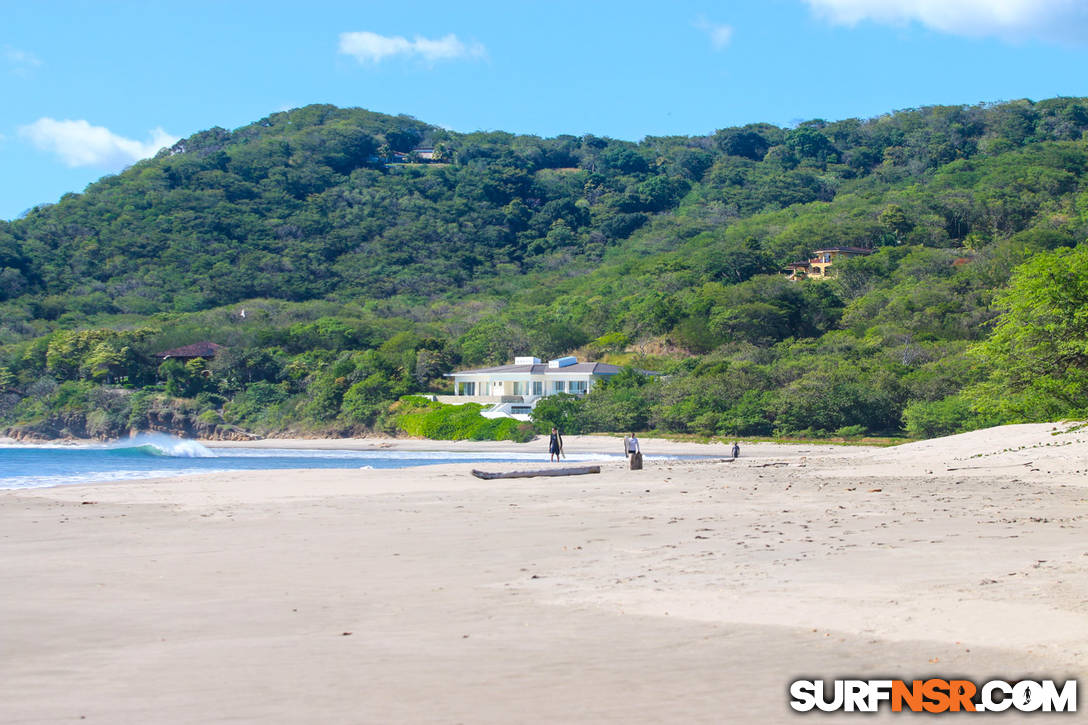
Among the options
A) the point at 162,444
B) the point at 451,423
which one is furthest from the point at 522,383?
the point at 162,444

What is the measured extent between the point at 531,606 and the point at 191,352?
2916 inches

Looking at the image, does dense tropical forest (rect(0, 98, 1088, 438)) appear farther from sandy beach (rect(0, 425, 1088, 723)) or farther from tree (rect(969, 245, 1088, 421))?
sandy beach (rect(0, 425, 1088, 723))

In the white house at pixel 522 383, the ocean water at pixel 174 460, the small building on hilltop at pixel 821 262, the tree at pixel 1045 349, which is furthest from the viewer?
the small building on hilltop at pixel 821 262

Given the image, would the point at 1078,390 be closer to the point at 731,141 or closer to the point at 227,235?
the point at 227,235

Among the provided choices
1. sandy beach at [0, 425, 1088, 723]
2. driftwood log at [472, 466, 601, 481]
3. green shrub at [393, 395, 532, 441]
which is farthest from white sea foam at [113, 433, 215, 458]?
sandy beach at [0, 425, 1088, 723]

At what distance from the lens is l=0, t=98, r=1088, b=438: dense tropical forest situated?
165ft

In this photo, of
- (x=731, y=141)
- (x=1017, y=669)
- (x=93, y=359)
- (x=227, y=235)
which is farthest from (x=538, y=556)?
(x=731, y=141)

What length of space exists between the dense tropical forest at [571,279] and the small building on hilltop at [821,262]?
175 cm

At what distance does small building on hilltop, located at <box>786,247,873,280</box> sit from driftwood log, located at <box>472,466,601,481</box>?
68.8m

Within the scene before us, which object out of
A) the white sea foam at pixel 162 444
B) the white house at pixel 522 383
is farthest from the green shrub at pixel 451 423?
the white sea foam at pixel 162 444

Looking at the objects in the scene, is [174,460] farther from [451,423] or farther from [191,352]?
[191,352]

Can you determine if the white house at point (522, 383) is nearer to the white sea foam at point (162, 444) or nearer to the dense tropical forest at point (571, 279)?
the dense tropical forest at point (571, 279)

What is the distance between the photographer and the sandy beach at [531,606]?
20.0 ft

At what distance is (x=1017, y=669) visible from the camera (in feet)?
20.5
